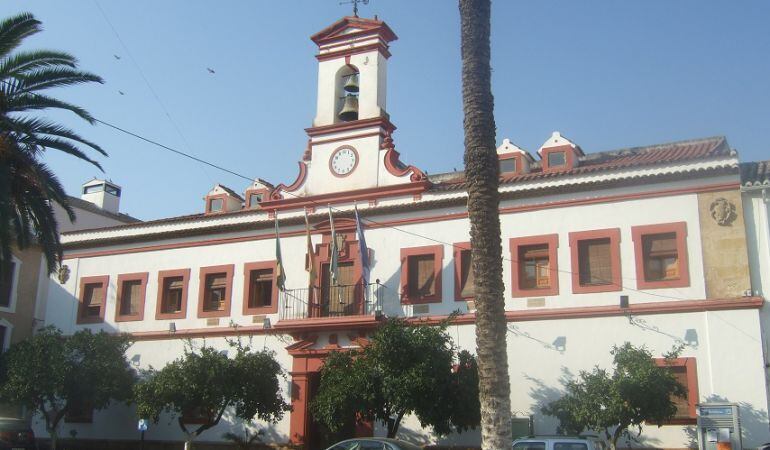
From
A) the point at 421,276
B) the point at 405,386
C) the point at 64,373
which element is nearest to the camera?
the point at 405,386

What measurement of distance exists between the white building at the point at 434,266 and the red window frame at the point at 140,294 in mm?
87

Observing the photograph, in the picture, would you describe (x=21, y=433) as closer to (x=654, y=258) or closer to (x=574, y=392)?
(x=574, y=392)

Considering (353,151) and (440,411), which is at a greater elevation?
(353,151)

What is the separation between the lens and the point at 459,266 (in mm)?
24609

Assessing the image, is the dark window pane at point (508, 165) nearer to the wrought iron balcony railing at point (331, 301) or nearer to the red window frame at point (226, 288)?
the wrought iron balcony railing at point (331, 301)

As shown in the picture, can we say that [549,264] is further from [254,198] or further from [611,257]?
[254,198]

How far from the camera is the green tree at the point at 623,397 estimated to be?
19266mm

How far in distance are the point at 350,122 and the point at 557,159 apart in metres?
6.90

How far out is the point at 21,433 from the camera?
24812 mm

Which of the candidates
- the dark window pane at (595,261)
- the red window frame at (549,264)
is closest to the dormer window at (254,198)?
the red window frame at (549,264)

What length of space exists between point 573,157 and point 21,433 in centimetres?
1903

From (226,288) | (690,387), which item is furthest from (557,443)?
(226,288)

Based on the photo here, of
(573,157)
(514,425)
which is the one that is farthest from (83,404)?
(573,157)

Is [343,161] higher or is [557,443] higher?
[343,161]
